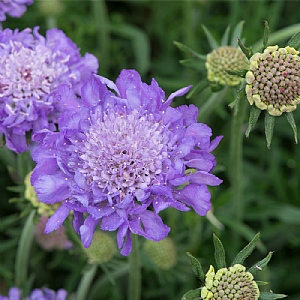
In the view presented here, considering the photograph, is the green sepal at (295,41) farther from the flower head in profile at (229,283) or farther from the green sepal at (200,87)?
the flower head in profile at (229,283)

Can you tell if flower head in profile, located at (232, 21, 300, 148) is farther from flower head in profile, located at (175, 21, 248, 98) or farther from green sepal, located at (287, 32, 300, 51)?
flower head in profile, located at (175, 21, 248, 98)

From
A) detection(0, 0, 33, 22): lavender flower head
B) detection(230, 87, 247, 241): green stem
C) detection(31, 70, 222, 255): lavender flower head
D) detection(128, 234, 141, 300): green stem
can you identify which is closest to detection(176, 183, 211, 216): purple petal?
detection(31, 70, 222, 255): lavender flower head

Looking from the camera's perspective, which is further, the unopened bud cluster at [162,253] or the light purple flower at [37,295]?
the unopened bud cluster at [162,253]

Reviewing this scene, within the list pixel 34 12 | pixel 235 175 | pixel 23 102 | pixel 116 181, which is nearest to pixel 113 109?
pixel 116 181

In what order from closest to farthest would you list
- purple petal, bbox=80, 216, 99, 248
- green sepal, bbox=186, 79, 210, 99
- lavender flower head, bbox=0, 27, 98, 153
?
purple petal, bbox=80, 216, 99, 248 < lavender flower head, bbox=0, 27, 98, 153 < green sepal, bbox=186, 79, 210, 99

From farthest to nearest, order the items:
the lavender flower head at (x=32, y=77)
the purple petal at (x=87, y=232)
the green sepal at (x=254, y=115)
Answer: the lavender flower head at (x=32, y=77) < the green sepal at (x=254, y=115) < the purple petal at (x=87, y=232)

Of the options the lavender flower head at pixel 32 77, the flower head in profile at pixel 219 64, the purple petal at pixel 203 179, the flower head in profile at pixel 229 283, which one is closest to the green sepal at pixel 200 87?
the flower head in profile at pixel 219 64

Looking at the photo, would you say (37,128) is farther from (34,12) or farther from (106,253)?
(34,12)

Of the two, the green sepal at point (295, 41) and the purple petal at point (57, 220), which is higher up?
the green sepal at point (295, 41)
